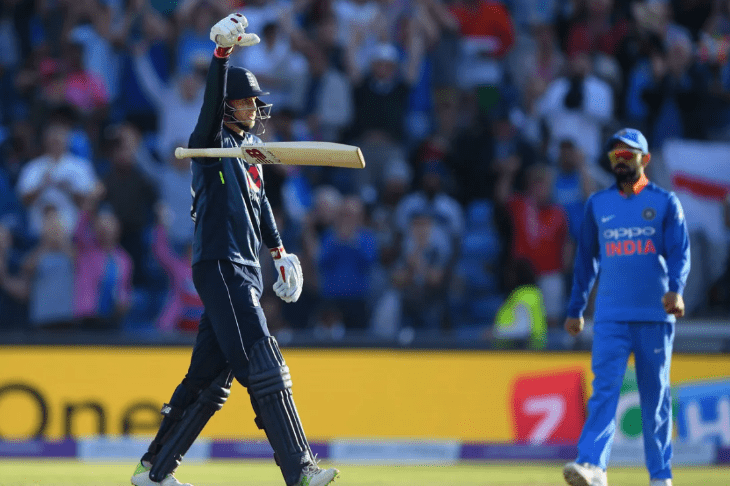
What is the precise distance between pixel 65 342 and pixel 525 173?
514 centimetres

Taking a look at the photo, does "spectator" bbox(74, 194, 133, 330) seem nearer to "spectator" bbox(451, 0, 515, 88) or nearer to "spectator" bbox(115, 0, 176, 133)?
"spectator" bbox(115, 0, 176, 133)

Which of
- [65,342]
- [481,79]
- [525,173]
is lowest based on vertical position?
[65,342]

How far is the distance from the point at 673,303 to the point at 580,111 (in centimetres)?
666

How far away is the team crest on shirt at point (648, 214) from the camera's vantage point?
19.4ft

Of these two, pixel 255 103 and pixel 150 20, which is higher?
pixel 150 20

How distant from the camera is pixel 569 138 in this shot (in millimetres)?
11820

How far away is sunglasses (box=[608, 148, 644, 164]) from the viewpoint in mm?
Answer: 5961

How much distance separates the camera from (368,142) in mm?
11852

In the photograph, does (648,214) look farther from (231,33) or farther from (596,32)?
(596,32)

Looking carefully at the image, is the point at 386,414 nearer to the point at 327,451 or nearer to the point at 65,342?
the point at 327,451

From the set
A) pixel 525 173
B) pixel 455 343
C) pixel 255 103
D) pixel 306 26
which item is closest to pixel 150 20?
pixel 306 26

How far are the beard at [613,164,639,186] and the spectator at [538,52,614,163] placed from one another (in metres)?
6.03

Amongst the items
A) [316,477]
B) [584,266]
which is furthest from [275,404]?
[584,266]

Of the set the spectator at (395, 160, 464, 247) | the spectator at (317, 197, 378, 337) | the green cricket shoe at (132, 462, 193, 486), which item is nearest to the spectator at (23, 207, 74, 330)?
the spectator at (317, 197, 378, 337)
